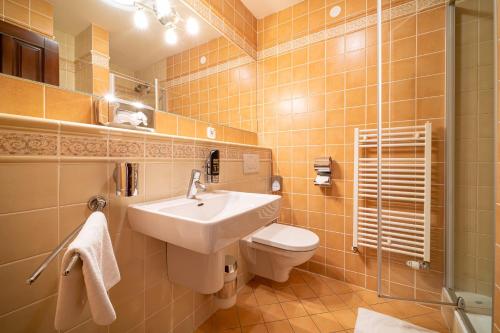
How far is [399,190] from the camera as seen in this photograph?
4.63 ft

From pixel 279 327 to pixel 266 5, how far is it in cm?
255

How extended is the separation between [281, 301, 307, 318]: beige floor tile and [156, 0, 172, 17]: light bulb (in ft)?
6.63

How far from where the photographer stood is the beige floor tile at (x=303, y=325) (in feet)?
3.89

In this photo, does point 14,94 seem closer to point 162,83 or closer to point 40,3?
point 40,3

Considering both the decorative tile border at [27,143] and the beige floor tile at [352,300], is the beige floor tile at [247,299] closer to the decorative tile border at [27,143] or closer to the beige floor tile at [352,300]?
the beige floor tile at [352,300]

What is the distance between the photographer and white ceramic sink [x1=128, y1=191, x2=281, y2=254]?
2.04 feet

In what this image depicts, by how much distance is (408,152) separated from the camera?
1.39 m

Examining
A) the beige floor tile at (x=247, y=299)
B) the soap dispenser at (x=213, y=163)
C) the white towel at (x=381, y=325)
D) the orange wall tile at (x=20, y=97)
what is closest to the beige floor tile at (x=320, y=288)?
the white towel at (x=381, y=325)

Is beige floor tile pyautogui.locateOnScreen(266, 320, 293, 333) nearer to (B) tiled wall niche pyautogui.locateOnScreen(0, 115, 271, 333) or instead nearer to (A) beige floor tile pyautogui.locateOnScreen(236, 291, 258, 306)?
(A) beige floor tile pyautogui.locateOnScreen(236, 291, 258, 306)

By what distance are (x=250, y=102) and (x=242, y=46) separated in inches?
19.9

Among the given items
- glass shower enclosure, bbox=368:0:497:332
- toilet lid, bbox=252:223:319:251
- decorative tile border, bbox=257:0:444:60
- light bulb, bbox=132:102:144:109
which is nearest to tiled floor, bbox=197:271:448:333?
glass shower enclosure, bbox=368:0:497:332

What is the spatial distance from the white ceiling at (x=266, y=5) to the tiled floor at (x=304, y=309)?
2.46 m

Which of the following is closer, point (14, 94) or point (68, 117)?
point (14, 94)

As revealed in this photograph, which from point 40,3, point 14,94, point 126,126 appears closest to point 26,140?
point 14,94
